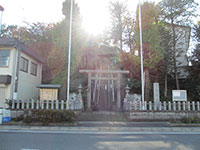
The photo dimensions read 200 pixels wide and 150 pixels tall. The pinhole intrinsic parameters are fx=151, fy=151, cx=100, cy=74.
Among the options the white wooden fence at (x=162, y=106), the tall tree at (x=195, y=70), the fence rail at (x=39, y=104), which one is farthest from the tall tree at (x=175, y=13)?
the fence rail at (x=39, y=104)

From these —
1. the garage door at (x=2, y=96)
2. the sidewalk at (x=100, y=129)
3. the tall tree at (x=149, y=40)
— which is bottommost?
the sidewalk at (x=100, y=129)

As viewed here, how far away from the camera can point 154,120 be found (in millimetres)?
10859

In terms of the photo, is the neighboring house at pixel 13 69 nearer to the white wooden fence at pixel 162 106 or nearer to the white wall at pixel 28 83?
the white wall at pixel 28 83

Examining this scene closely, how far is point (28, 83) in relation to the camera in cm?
1587

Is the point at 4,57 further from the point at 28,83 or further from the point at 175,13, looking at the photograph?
the point at 175,13

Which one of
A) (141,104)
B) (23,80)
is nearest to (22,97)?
(23,80)

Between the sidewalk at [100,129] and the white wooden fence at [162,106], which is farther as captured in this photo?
the white wooden fence at [162,106]

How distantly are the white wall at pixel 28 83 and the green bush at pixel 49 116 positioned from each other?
21.0 ft

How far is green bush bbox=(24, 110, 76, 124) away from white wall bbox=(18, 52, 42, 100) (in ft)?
21.0

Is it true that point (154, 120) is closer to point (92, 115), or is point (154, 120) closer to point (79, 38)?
point (92, 115)

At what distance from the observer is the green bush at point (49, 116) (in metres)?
8.85

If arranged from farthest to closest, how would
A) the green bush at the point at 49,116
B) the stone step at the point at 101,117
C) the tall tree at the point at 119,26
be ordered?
1. the tall tree at the point at 119,26
2. the stone step at the point at 101,117
3. the green bush at the point at 49,116

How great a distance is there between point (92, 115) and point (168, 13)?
15.5 m

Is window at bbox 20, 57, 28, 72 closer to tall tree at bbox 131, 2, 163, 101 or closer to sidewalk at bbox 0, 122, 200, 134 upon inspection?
sidewalk at bbox 0, 122, 200, 134
